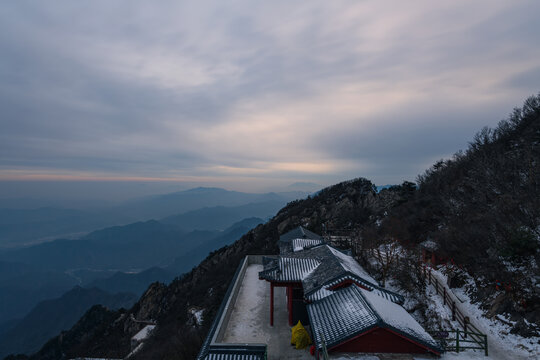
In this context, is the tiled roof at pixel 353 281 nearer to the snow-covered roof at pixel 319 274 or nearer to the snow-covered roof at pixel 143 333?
the snow-covered roof at pixel 319 274

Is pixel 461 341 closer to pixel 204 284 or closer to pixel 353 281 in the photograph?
pixel 353 281

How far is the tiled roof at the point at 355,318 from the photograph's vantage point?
10.8m

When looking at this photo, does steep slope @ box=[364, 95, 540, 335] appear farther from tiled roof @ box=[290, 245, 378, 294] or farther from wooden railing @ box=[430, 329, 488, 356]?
tiled roof @ box=[290, 245, 378, 294]

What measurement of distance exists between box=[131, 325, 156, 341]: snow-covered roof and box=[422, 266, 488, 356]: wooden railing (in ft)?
118

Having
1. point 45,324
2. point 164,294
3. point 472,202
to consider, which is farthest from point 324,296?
point 45,324

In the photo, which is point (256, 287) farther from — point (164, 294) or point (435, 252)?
point (164, 294)

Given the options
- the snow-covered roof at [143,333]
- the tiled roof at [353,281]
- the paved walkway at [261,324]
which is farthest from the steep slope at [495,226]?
the snow-covered roof at [143,333]

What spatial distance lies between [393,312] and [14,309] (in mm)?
232196

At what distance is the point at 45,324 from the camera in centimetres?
10638

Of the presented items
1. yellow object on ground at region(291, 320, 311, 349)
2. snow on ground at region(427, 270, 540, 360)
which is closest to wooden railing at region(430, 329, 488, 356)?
snow on ground at region(427, 270, 540, 360)

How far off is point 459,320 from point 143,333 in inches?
1543

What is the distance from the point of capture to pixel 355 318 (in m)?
11.7

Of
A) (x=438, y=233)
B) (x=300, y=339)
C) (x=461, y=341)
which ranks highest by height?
(x=438, y=233)

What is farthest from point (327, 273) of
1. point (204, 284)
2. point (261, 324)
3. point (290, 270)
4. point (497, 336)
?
point (204, 284)
